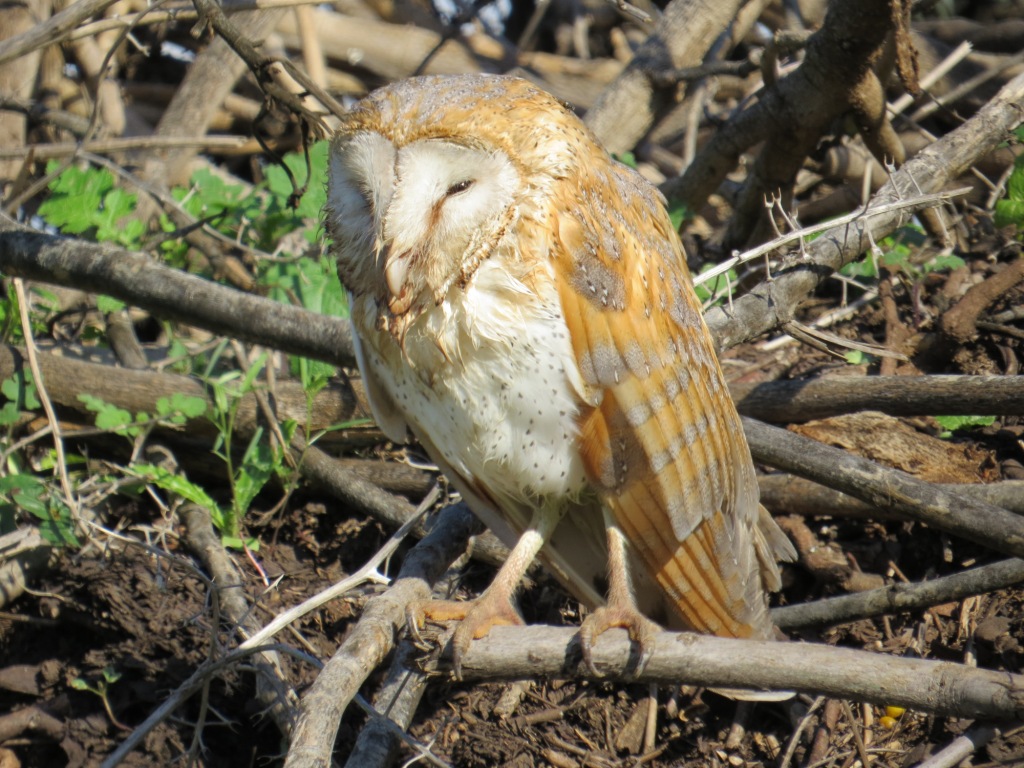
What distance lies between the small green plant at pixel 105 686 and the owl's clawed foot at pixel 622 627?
1838 mm

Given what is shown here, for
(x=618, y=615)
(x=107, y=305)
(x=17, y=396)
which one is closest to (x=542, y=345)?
(x=618, y=615)

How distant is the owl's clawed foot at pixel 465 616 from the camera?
2.70m

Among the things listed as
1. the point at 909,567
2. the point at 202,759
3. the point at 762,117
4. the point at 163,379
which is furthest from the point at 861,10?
the point at 202,759

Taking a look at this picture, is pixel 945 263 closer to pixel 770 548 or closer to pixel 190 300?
pixel 770 548

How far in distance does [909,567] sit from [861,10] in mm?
1917

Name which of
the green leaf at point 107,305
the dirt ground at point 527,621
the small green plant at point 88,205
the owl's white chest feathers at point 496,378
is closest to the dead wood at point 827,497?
the dirt ground at point 527,621

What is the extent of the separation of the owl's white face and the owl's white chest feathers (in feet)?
0.19

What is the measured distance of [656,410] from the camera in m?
2.80

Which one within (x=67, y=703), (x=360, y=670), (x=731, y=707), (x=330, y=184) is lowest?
(x=67, y=703)

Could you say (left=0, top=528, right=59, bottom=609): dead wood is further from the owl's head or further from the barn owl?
the owl's head

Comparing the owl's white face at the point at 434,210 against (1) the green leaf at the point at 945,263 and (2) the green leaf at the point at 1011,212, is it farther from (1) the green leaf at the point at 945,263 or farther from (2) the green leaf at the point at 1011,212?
(1) the green leaf at the point at 945,263

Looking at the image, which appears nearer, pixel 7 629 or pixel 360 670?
pixel 360 670

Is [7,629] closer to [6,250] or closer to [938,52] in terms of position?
[6,250]

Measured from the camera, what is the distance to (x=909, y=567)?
3615 mm
